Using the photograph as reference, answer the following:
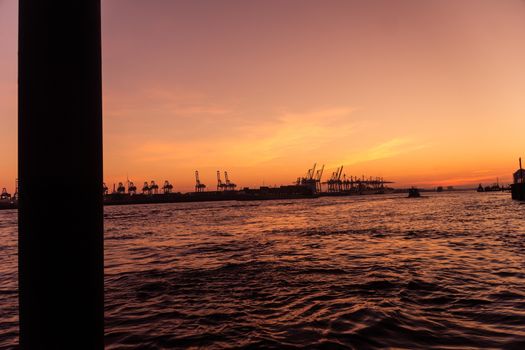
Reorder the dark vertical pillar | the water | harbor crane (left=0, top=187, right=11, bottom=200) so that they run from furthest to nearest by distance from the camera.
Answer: harbor crane (left=0, top=187, right=11, bottom=200)
the water
the dark vertical pillar

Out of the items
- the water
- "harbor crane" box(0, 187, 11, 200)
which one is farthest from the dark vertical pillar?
"harbor crane" box(0, 187, 11, 200)

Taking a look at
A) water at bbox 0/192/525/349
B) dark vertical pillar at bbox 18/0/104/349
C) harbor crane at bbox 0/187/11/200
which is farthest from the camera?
harbor crane at bbox 0/187/11/200

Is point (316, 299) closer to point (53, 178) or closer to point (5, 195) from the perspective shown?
point (53, 178)

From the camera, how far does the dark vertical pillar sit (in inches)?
58.4

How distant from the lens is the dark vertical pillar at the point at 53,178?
1484 millimetres

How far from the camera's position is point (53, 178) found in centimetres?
148

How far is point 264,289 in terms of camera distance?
8.26 meters

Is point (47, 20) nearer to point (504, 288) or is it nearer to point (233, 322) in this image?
point (233, 322)

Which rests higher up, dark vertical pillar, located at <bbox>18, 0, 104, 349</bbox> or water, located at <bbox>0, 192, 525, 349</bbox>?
dark vertical pillar, located at <bbox>18, 0, 104, 349</bbox>

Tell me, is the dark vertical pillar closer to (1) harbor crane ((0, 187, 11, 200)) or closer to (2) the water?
(2) the water

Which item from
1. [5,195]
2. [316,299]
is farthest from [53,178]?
[5,195]

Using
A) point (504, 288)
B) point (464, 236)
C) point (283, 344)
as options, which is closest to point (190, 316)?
point (283, 344)

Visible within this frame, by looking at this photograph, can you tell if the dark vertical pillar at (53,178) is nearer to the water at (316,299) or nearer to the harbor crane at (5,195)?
the water at (316,299)

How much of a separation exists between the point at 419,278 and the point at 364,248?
5790 millimetres
